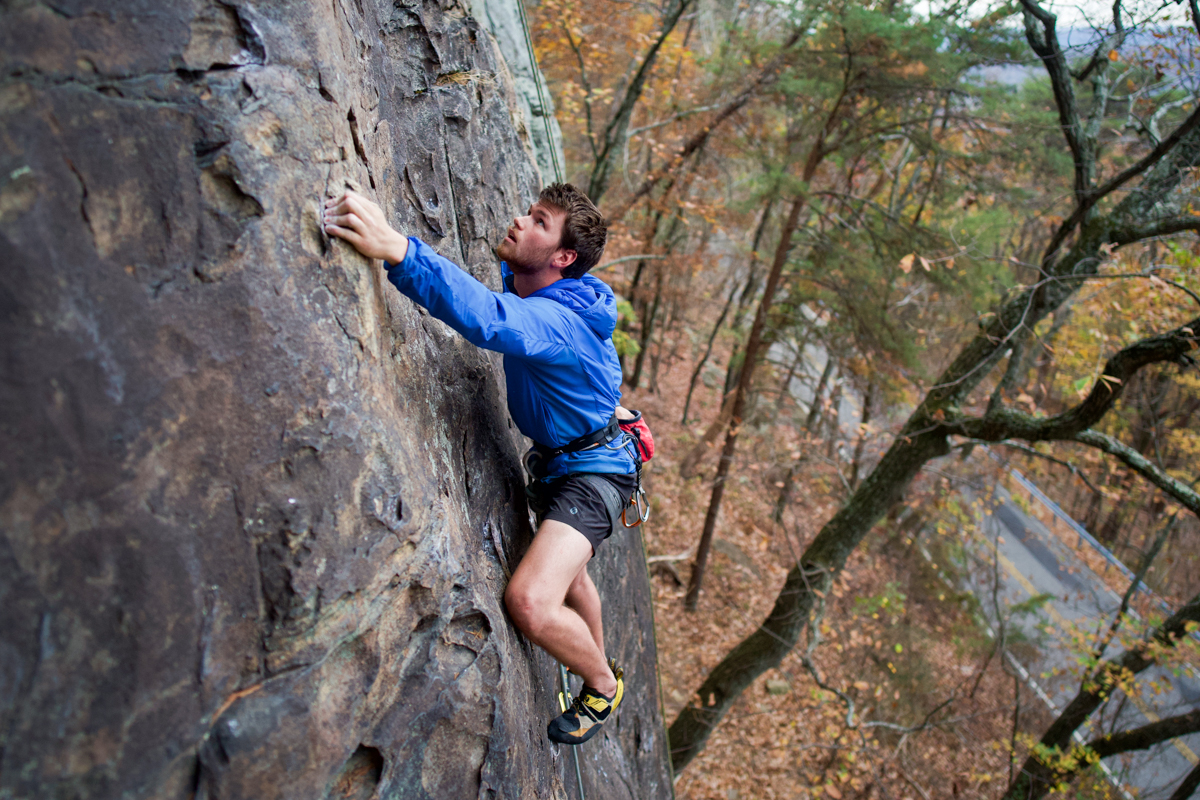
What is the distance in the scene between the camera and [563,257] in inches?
124

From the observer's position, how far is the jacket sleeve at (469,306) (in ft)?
7.68

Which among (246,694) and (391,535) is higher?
(391,535)

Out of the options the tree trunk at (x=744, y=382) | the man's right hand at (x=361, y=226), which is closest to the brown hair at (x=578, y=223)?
the man's right hand at (x=361, y=226)

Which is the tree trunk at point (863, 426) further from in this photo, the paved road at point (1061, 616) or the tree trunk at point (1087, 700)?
the tree trunk at point (1087, 700)

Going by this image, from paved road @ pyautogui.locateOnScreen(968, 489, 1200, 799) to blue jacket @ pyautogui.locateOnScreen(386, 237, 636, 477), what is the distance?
39.3ft

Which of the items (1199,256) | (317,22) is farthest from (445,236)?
(1199,256)

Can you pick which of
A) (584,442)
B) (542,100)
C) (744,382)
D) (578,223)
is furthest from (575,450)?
(744,382)

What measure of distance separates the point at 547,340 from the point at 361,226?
87 centimetres

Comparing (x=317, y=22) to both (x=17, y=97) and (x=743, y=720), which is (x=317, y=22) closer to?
(x=17, y=97)

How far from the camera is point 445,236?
11.8 feet

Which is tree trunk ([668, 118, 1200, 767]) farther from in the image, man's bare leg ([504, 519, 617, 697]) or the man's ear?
man's bare leg ([504, 519, 617, 697])

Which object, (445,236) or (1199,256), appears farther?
(1199,256)

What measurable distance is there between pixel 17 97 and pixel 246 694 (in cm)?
169

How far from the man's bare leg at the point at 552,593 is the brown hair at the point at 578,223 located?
1296mm
